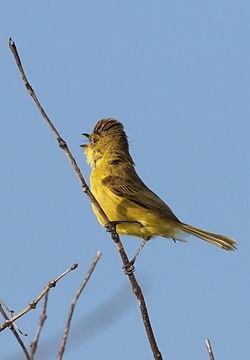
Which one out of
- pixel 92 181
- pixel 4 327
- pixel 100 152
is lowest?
pixel 4 327

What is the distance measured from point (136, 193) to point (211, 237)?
1074 mm

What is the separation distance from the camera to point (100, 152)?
8.62 m

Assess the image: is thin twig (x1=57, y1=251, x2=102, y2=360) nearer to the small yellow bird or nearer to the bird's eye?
the small yellow bird

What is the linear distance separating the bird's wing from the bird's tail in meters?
0.17

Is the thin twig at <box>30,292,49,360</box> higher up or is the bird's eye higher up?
the bird's eye

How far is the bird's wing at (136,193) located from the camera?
25.2 ft

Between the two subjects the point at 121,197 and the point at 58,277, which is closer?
the point at 58,277

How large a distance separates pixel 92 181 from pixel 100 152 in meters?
0.66

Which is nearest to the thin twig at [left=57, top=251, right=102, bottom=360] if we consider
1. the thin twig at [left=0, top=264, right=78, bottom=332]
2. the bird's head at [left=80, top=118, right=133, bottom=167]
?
the thin twig at [left=0, top=264, right=78, bottom=332]

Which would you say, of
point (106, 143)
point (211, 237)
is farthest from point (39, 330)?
point (106, 143)

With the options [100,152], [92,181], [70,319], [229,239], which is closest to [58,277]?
[70,319]

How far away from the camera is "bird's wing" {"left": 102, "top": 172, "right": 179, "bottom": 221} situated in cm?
769

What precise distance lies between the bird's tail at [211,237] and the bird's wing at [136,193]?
0.57 ft

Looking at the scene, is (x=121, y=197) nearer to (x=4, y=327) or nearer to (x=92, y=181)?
(x=92, y=181)
